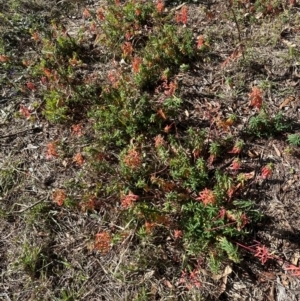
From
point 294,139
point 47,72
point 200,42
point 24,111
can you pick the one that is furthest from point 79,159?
point 294,139

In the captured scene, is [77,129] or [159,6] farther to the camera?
[159,6]

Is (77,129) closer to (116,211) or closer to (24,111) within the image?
(24,111)

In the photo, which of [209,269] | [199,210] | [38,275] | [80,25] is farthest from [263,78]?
[38,275]

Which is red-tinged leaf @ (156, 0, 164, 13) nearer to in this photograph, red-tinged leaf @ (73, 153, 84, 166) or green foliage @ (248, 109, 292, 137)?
green foliage @ (248, 109, 292, 137)

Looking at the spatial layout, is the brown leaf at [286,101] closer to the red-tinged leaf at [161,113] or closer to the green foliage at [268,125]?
the green foliage at [268,125]

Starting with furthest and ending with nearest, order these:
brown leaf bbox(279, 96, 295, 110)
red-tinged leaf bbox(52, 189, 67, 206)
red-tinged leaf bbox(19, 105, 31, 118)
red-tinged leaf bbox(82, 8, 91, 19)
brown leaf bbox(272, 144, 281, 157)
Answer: red-tinged leaf bbox(82, 8, 91, 19), red-tinged leaf bbox(19, 105, 31, 118), brown leaf bbox(279, 96, 295, 110), brown leaf bbox(272, 144, 281, 157), red-tinged leaf bbox(52, 189, 67, 206)

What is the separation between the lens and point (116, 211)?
3.87m

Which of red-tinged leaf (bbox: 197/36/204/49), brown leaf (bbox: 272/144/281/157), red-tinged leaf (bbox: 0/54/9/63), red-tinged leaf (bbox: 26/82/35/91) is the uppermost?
red-tinged leaf (bbox: 0/54/9/63)

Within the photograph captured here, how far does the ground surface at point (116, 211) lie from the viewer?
136 inches

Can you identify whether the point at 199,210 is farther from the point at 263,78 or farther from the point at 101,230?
the point at 263,78

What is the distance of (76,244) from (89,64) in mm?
2328

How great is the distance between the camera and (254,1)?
5.21 m

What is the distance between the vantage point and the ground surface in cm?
346

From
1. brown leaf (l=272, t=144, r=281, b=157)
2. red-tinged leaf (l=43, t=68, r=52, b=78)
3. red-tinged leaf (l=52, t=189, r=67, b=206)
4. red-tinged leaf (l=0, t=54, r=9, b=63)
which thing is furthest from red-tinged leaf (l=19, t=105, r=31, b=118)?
brown leaf (l=272, t=144, r=281, b=157)
